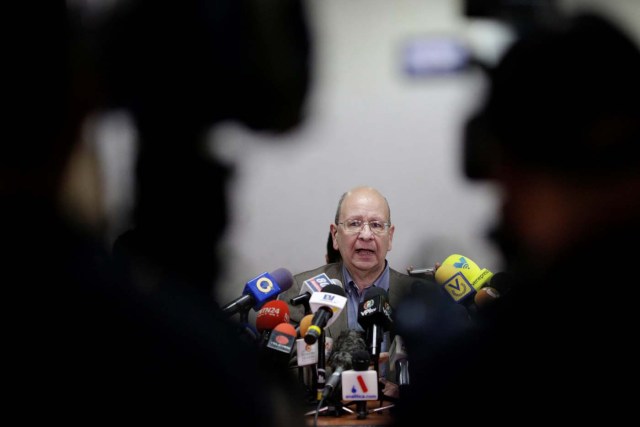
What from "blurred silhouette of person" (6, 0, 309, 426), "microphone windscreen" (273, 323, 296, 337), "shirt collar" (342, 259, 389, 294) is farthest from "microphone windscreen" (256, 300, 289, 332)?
"blurred silhouette of person" (6, 0, 309, 426)

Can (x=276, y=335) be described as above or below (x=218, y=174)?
Result: below

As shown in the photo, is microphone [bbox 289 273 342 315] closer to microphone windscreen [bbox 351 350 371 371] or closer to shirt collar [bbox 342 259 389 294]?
microphone windscreen [bbox 351 350 371 371]

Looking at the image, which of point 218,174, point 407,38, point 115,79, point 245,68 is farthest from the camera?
point 407,38

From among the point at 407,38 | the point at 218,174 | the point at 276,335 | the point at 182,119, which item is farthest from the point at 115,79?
the point at 407,38

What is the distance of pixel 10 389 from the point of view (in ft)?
2.32

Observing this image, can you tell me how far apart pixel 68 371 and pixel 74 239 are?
13 cm

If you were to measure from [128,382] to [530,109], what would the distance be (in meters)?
0.52

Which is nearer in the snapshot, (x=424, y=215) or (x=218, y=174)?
(x=218, y=174)

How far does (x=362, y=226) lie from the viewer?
3635 mm

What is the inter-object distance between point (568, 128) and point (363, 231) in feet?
9.28

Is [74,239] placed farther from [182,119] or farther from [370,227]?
[370,227]

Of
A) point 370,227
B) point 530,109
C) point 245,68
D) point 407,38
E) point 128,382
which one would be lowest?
point 128,382

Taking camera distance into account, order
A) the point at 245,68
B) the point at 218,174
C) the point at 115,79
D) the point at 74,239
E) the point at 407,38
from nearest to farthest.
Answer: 1. the point at 74,239
2. the point at 115,79
3. the point at 218,174
4. the point at 245,68
5. the point at 407,38

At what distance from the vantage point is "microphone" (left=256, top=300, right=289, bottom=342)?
8.13 feet
